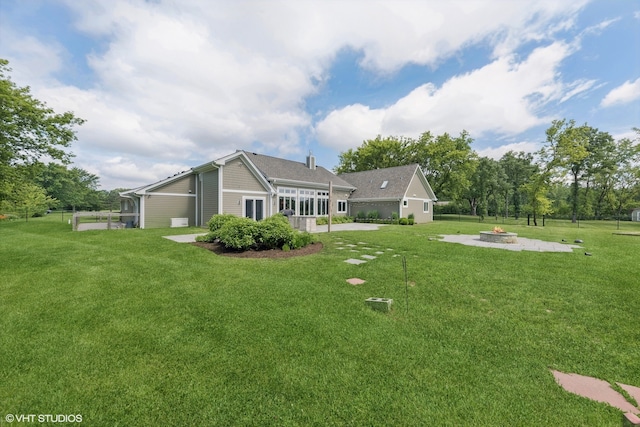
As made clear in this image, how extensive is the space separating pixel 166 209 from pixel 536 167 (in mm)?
41972

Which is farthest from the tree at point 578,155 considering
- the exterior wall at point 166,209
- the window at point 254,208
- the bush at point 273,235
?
the exterior wall at point 166,209

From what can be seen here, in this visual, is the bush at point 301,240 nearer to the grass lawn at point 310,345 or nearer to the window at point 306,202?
the grass lawn at point 310,345

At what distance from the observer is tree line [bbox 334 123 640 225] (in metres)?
23.2

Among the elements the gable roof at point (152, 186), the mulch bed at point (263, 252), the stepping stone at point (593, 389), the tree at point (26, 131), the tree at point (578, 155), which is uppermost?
the tree at point (578, 155)

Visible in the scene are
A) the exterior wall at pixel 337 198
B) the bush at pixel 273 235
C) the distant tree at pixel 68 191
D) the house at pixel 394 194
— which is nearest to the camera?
the bush at pixel 273 235

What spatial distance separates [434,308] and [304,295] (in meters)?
2.27

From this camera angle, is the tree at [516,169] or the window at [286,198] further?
the tree at [516,169]

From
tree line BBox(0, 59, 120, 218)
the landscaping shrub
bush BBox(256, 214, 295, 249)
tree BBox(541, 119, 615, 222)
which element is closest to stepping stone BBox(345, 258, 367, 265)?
bush BBox(256, 214, 295, 249)

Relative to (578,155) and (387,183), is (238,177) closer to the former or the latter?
(387,183)

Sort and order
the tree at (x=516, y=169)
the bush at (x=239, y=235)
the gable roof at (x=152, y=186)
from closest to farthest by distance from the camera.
→ the bush at (x=239, y=235) → the gable roof at (x=152, y=186) → the tree at (x=516, y=169)

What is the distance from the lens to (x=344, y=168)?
44.1 m

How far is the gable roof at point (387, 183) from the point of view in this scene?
23914mm
